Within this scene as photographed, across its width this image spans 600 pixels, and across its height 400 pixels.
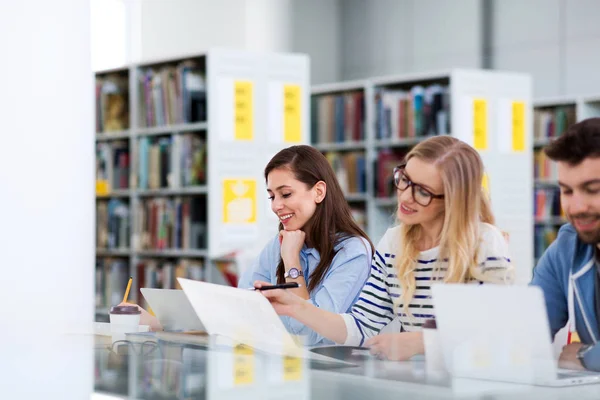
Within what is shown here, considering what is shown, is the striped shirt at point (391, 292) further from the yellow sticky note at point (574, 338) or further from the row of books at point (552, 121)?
the row of books at point (552, 121)

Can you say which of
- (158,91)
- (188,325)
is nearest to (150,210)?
(158,91)

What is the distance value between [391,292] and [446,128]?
13.1ft

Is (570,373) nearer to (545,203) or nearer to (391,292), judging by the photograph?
(391,292)

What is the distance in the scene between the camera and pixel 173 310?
7.75ft

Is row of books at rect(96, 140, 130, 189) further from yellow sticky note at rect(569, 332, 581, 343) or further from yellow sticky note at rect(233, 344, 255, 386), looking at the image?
yellow sticky note at rect(569, 332, 581, 343)

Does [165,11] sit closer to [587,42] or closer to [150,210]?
[150,210]

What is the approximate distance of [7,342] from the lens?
2.62 metres

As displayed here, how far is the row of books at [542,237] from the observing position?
7380mm

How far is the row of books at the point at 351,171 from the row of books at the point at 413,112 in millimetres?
283

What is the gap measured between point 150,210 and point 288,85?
125 centimetres

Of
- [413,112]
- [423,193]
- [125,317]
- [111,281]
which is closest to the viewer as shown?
[423,193]

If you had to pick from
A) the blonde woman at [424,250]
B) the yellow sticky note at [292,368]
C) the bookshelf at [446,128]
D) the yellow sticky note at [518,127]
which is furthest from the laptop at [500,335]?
the yellow sticky note at [518,127]

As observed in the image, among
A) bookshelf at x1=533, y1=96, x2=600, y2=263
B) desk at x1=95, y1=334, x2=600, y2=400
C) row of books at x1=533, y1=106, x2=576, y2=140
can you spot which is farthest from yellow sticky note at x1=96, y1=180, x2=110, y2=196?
desk at x1=95, y1=334, x2=600, y2=400

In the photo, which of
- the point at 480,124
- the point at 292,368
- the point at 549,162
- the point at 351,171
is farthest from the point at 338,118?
the point at 292,368
